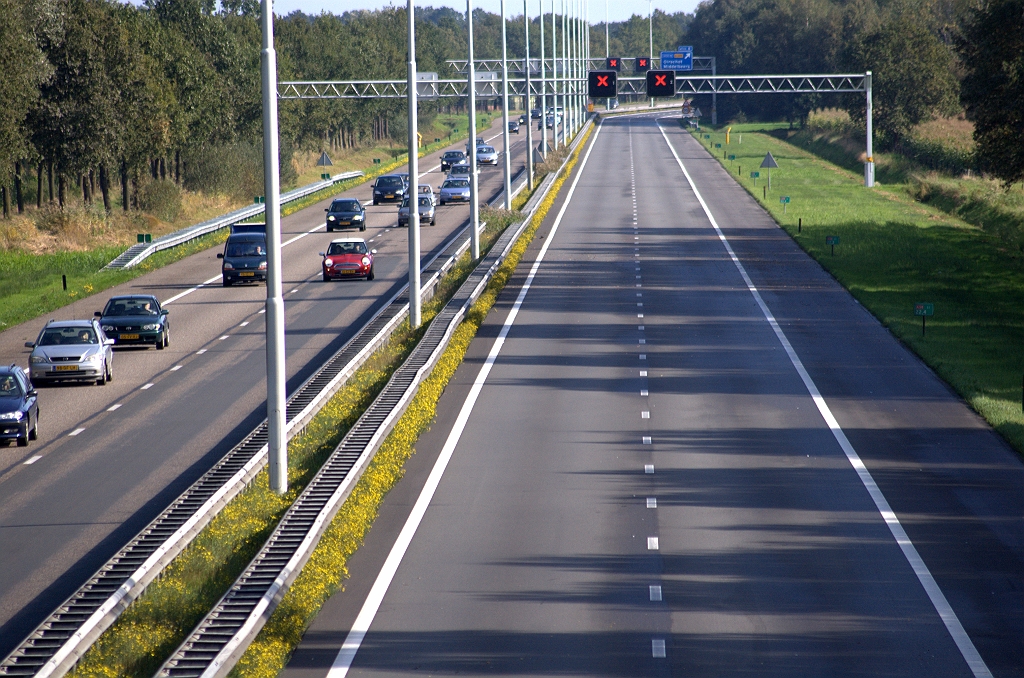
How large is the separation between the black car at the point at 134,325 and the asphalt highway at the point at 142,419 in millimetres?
409

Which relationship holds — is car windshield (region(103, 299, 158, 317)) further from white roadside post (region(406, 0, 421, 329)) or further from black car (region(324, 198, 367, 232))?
black car (region(324, 198, 367, 232))

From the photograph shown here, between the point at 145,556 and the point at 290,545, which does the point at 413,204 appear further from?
the point at 145,556

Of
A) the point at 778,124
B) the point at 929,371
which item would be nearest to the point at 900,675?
the point at 929,371

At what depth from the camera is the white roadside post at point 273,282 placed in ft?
62.0

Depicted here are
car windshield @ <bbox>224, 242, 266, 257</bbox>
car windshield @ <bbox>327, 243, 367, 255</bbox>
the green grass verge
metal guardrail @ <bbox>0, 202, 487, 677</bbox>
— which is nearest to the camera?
metal guardrail @ <bbox>0, 202, 487, 677</bbox>

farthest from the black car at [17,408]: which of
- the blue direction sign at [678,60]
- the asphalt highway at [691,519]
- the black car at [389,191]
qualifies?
the blue direction sign at [678,60]

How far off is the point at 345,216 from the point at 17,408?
128ft

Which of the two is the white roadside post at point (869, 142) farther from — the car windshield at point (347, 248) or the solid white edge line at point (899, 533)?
the solid white edge line at point (899, 533)

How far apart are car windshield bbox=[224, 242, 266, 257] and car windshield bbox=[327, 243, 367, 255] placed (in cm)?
266

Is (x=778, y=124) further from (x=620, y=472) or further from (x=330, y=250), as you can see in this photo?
(x=620, y=472)

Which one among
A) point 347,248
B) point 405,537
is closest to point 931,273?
point 347,248

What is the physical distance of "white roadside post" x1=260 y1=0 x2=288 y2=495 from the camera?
18.9 metres

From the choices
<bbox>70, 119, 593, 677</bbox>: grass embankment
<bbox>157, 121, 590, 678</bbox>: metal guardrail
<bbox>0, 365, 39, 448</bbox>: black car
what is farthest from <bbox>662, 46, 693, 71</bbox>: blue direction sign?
<bbox>0, 365, 39, 448</bbox>: black car

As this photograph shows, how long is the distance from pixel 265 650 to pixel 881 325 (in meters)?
26.5
